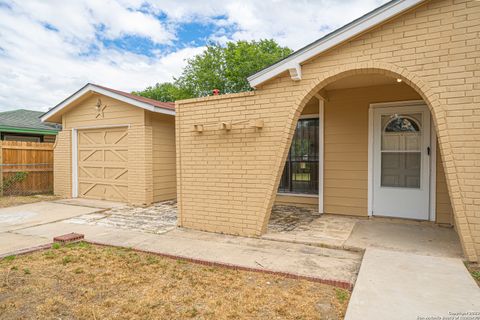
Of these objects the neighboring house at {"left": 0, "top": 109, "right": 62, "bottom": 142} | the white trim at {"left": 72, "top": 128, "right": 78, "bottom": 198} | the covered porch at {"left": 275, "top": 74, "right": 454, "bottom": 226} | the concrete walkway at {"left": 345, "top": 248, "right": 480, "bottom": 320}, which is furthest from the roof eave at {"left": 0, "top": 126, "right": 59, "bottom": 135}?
the concrete walkway at {"left": 345, "top": 248, "right": 480, "bottom": 320}

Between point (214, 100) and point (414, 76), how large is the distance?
3.09 metres

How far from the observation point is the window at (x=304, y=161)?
6.91 meters

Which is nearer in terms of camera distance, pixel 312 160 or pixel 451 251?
pixel 451 251

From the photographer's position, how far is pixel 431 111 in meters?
3.64

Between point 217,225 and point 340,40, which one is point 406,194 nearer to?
point 340,40

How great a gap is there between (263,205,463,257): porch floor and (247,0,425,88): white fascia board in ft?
8.68

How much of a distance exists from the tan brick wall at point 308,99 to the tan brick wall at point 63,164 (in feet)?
19.4

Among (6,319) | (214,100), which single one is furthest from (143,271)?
(214,100)

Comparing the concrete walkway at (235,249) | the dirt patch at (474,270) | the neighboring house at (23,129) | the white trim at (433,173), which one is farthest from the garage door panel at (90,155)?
the dirt patch at (474,270)

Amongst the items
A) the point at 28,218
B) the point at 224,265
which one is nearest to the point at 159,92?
the point at 28,218

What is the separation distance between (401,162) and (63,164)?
392 inches

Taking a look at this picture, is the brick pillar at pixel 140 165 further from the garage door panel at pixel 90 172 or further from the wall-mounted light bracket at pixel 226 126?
the wall-mounted light bracket at pixel 226 126

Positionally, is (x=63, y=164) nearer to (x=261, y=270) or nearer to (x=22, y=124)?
(x=22, y=124)

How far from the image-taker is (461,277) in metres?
3.00
